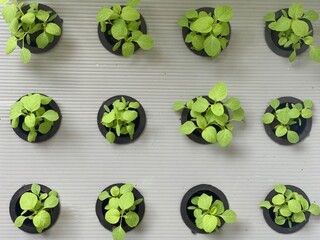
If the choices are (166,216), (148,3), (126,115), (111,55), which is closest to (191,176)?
(166,216)

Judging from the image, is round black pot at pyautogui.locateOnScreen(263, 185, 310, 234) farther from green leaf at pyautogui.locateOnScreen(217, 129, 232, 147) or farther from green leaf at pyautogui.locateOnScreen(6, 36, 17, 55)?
green leaf at pyautogui.locateOnScreen(6, 36, 17, 55)

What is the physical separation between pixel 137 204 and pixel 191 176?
7.2 inches

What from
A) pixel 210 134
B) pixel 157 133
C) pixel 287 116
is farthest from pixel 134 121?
pixel 287 116

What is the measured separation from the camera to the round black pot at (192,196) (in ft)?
3.89

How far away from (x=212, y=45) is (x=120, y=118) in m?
0.34

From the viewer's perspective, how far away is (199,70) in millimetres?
1236

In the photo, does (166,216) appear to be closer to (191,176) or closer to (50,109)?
(191,176)

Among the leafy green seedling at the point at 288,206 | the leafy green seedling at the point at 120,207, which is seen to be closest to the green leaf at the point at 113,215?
the leafy green seedling at the point at 120,207

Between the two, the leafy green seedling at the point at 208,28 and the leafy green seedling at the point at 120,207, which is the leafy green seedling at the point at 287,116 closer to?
the leafy green seedling at the point at 208,28

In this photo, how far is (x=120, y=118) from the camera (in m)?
1.12

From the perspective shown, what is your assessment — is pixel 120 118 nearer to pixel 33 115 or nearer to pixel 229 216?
pixel 33 115

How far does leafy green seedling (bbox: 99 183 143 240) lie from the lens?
3.59 feet

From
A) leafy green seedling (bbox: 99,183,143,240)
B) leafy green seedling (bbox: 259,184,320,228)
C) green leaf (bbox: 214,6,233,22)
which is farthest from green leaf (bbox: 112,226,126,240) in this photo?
green leaf (bbox: 214,6,233,22)

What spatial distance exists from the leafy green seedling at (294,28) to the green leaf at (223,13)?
0.46ft
